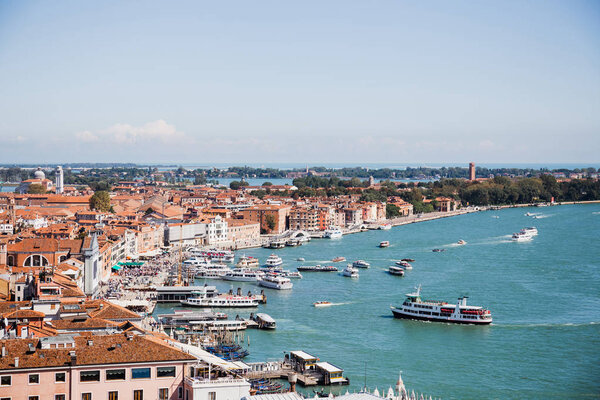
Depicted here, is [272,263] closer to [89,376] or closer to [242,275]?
[242,275]

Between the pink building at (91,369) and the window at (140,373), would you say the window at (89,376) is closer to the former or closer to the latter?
the pink building at (91,369)

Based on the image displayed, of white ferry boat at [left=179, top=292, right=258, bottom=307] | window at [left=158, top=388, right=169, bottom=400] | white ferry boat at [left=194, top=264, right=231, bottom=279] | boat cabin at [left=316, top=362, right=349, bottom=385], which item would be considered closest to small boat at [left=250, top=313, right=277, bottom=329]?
white ferry boat at [left=179, top=292, right=258, bottom=307]

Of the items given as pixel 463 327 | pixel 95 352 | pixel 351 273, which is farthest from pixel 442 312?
pixel 95 352

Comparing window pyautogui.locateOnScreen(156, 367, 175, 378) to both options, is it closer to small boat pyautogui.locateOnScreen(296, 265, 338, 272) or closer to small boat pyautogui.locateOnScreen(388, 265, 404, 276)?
small boat pyautogui.locateOnScreen(388, 265, 404, 276)

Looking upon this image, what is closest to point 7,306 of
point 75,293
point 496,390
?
point 75,293

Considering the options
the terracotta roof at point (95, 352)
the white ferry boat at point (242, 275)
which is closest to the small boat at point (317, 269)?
the white ferry boat at point (242, 275)

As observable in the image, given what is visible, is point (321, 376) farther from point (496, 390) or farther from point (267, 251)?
point (267, 251)
